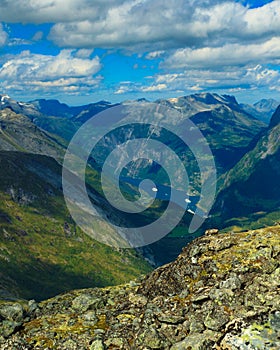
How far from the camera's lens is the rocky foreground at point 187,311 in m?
27.4

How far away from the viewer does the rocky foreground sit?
27.4m

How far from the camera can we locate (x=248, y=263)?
31.9 metres

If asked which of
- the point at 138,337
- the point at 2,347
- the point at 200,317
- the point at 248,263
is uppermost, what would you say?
the point at 248,263

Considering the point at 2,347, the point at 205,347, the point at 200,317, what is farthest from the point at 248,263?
the point at 2,347

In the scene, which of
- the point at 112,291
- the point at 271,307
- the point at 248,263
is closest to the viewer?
the point at 271,307

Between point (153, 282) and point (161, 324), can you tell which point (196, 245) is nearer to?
point (153, 282)

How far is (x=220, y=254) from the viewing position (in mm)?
→ 34344

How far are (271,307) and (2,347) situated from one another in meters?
21.7

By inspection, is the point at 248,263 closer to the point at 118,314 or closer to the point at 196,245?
the point at 196,245

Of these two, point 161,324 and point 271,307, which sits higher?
point 271,307

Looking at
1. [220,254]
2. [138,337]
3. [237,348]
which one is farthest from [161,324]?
[220,254]

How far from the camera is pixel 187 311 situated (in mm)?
30453

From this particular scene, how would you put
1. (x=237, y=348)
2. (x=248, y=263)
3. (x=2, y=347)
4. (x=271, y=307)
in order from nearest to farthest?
1. (x=237, y=348)
2. (x=271, y=307)
3. (x=2, y=347)
4. (x=248, y=263)

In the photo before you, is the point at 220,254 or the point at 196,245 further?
the point at 196,245
